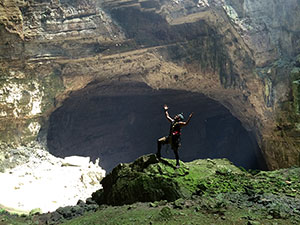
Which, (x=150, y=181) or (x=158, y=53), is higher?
(x=158, y=53)

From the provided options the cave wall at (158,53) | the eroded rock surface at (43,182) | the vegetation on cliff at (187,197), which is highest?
the cave wall at (158,53)

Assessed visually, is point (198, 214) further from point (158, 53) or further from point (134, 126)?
point (134, 126)

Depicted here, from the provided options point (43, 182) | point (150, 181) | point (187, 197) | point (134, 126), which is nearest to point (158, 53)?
point (43, 182)

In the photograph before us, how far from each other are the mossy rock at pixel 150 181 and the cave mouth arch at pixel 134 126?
10924 millimetres

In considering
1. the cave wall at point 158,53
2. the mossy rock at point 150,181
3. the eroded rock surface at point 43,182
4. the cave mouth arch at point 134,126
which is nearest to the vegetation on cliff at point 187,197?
the mossy rock at point 150,181

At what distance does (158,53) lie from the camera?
13703mm

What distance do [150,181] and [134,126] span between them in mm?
15222

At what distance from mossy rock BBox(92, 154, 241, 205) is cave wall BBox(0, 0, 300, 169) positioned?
645 centimetres

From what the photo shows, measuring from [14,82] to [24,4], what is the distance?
138 inches

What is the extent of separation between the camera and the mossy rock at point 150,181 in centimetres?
533

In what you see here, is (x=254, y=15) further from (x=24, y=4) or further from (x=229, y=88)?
(x=24, y=4)

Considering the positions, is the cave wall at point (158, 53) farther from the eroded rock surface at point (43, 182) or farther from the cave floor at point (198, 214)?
the cave floor at point (198, 214)

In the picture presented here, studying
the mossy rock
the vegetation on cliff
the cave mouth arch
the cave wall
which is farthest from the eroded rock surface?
the cave mouth arch


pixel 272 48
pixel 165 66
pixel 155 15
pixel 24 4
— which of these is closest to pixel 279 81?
pixel 272 48
